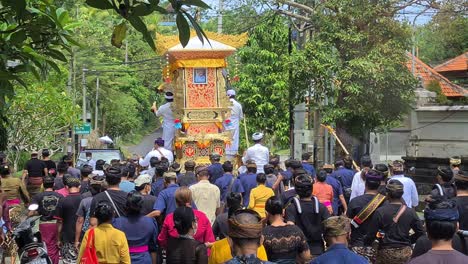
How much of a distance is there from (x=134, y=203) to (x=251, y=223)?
2690mm

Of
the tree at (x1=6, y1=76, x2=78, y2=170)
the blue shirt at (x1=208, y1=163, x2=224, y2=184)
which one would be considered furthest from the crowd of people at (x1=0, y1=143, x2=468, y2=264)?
the tree at (x1=6, y1=76, x2=78, y2=170)

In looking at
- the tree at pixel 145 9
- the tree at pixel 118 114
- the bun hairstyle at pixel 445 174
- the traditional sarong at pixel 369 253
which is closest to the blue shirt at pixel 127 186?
the traditional sarong at pixel 369 253

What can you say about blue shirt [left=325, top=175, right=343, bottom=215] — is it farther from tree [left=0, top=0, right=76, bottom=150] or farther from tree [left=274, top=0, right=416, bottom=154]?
tree [left=274, top=0, right=416, bottom=154]

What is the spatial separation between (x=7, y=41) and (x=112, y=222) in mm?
2742

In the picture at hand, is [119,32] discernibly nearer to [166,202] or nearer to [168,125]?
[166,202]

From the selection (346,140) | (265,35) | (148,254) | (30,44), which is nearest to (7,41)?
(30,44)

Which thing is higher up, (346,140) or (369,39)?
(369,39)

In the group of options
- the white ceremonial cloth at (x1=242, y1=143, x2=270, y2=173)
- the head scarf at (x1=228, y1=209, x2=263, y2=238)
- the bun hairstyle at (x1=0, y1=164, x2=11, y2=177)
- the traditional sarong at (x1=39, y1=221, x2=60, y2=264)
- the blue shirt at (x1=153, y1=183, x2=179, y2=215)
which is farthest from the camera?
the white ceremonial cloth at (x1=242, y1=143, x2=270, y2=173)

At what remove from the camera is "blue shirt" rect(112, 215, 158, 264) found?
7.68 m

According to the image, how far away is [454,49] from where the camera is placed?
4181 centimetres

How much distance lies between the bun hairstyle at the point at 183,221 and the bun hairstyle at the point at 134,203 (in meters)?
0.45

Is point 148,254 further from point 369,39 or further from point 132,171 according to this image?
point 369,39

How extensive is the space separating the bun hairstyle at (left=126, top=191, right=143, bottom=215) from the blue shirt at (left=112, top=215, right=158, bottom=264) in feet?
0.24


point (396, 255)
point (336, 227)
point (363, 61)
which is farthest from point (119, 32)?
point (363, 61)
